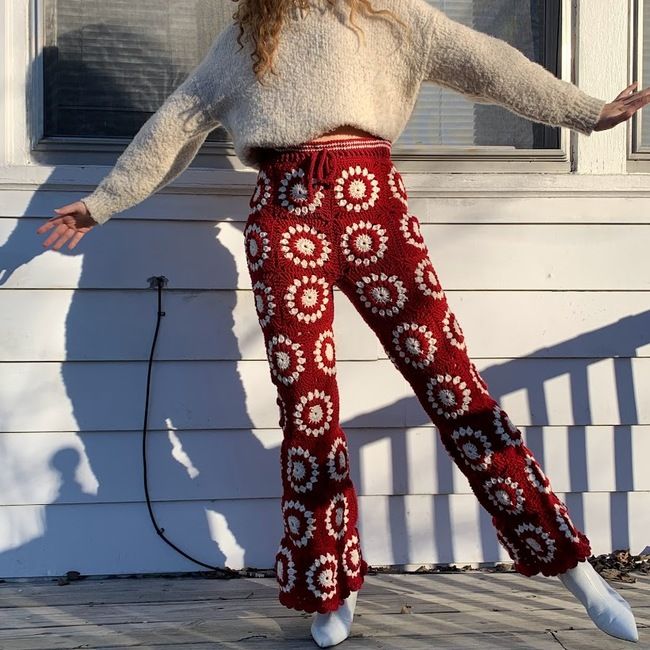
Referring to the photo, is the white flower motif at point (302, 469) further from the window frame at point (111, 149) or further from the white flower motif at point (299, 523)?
the window frame at point (111, 149)

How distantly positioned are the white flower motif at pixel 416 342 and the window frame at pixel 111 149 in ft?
2.42

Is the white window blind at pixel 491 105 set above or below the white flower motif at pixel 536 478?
above

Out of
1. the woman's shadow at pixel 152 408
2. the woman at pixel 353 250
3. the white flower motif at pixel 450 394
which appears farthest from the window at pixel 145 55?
the white flower motif at pixel 450 394

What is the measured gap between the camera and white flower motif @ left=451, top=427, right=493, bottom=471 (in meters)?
1.84

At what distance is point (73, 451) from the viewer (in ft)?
7.81

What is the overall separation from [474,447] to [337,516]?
1.15 feet

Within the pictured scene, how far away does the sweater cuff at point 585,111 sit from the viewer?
6.11 feet

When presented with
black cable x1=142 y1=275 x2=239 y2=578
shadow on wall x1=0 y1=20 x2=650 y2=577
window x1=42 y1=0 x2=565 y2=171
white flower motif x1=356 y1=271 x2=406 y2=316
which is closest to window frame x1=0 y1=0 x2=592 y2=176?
window x1=42 y1=0 x2=565 y2=171

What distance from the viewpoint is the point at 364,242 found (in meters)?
1.86

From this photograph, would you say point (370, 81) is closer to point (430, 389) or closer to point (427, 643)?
point (430, 389)

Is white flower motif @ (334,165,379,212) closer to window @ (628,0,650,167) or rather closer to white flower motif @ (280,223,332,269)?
white flower motif @ (280,223,332,269)

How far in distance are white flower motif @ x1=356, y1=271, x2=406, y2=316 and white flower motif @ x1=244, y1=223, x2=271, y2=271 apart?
0.72ft

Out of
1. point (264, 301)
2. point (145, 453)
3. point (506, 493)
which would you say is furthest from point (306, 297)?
point (145, 453)

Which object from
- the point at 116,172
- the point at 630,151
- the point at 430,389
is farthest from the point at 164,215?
the point at 630,151
